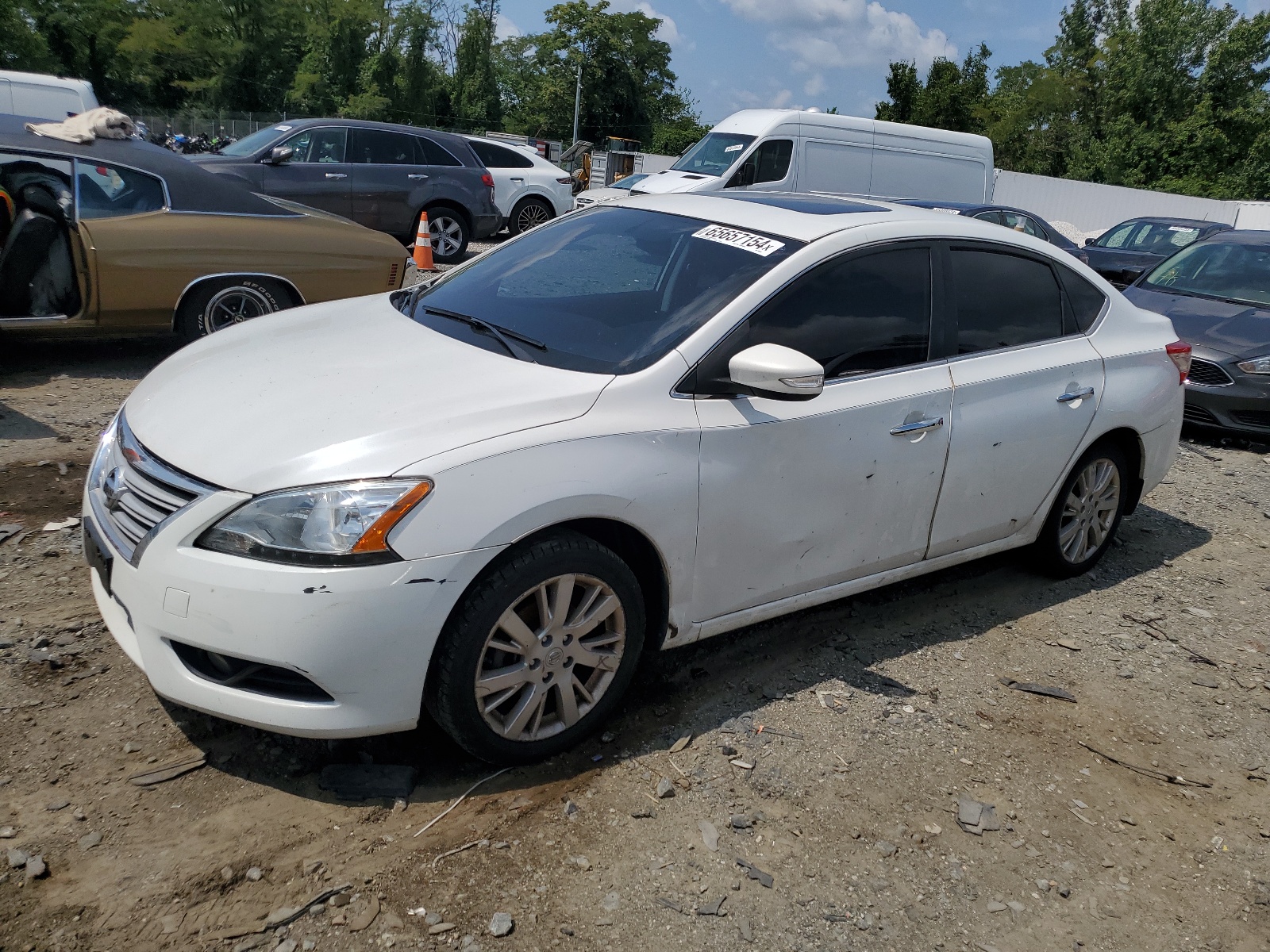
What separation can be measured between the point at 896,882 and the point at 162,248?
6.08 meters

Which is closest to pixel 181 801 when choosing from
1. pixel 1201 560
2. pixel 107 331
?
pixel 107 331

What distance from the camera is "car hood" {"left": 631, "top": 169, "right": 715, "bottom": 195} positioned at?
624 inches

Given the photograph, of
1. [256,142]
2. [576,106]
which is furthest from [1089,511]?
[576,106]

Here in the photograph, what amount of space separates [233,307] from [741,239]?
181 inches

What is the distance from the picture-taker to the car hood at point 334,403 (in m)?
2.82

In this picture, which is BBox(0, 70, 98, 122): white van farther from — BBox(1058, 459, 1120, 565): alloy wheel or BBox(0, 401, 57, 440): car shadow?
BBox(1058, 459, 1120, 565): alloy wheel

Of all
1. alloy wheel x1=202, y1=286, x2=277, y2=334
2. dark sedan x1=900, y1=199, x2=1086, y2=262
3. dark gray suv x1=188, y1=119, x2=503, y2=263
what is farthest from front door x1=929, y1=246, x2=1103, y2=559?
dark gray suv x1=188, y1=119, x2=503, y2=263

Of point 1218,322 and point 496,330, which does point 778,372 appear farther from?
point 1218,322

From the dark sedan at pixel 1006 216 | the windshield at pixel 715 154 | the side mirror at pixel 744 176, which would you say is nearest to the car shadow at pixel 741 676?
the dark sedan at pixel 1006 216

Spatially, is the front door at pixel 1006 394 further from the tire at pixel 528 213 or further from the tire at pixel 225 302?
the tire at pixel 528 213

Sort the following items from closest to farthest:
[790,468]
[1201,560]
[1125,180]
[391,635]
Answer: [391,635]
[790,468]
[1201,560]
[1125,180]

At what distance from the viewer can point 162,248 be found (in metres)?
6.76

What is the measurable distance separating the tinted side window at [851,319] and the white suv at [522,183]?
12086mm

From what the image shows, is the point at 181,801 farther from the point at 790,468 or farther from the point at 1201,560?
the point at 1201,560
